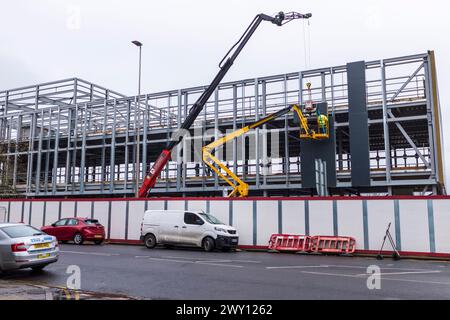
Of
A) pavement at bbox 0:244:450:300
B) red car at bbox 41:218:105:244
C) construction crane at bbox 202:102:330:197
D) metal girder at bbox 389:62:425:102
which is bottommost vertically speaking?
pavement at bbox 0:244:450:300

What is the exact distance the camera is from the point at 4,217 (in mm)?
27188

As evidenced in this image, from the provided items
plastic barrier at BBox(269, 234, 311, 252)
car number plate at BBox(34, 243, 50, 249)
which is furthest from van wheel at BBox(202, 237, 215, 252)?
car number plate at BBox(34, 243, 50, 249)

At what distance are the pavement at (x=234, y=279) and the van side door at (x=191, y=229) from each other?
2941 mm

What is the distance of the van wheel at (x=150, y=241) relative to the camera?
19.1 metres

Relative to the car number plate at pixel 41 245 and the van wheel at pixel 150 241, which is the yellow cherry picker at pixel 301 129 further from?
the car number plate at pixel 41 245

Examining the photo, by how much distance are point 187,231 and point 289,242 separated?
14.5ft

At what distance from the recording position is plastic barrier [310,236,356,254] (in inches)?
670

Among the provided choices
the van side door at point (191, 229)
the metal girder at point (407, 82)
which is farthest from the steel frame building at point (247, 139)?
the van side door at point (191, 229)

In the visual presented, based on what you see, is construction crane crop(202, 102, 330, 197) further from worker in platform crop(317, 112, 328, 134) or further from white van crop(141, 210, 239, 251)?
white van crop(141, 210, 239, 251)

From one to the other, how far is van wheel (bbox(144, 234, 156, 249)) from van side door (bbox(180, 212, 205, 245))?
5.52ft

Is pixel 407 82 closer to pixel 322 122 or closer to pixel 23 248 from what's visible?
pixel 322 122

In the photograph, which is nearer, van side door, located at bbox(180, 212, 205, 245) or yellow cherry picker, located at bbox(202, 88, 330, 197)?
van side door, located at bbox(180, 212, 205, 245)
